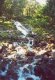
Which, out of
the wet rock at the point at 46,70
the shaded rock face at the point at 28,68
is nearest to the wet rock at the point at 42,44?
the shaded rock face at the point at 28,68

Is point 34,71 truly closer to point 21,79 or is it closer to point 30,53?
point 21,79

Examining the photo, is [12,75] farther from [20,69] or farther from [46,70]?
[46,70]

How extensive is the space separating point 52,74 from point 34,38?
1256 centimetres

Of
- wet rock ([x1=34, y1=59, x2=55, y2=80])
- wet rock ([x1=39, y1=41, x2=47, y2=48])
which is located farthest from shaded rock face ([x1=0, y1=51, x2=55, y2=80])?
wet rock ([x1=39, y1=41, x2=47, y2=48])

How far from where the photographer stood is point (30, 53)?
23.7 metres

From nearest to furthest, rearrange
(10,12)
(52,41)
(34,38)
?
1. (52,41)
2. (34,38)
3. (10,12)

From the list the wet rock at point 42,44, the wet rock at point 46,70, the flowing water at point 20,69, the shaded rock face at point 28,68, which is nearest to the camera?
the wet rock at point 46,70

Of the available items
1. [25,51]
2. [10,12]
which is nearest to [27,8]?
[10,12]

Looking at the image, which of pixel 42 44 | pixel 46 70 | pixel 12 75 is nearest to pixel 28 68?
pixel 46 70

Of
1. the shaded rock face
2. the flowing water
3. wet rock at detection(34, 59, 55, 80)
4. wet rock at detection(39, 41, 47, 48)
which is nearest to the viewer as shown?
wet rock at detection(34, 59, 55, 80)

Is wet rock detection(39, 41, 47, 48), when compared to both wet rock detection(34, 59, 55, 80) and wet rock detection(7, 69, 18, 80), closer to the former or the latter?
wet rock detection(34, 59, 55, 80)

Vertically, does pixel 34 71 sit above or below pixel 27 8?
above

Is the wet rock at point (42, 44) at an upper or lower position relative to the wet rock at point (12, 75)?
lower

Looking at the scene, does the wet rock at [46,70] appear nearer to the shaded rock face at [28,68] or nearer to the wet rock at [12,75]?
the shaded rock face at [28,68]
